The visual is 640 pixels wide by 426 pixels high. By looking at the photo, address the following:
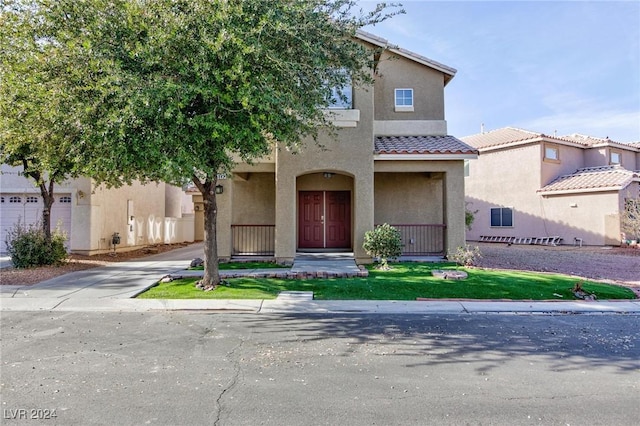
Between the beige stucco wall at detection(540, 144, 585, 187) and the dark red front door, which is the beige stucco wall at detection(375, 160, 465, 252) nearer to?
the dark red front door

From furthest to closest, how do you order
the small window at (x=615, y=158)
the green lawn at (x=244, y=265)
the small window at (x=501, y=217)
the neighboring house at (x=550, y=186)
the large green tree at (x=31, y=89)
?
the small window at (x=501, y=217), the small window at (x=615, y=158), the neighboring house at (x=550, y=186), the green lawn at (x=244, y=265), the large green tree at (x=31, y=89)

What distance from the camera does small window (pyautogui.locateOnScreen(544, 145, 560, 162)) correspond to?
25500 millimetres

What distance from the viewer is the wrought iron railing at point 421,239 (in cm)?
1545

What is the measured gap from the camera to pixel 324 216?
645 inches

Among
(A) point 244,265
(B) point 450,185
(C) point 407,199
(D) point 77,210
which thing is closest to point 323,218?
(C) point 407,199

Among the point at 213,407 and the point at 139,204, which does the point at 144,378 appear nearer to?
the point at 213,407

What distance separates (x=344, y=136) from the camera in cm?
1374

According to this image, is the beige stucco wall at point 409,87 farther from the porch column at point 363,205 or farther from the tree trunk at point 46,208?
the tree trunk at point 46,208

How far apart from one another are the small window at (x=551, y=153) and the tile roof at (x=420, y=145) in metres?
13.1

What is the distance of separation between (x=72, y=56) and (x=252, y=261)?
27.4 ft

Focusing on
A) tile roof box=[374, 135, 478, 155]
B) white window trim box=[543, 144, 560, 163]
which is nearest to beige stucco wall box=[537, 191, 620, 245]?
white window trim box=[543, 144, 560, 163]

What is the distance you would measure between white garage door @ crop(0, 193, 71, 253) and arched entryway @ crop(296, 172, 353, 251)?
1021 cm

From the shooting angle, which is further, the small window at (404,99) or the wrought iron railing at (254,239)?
the small window at (404,99)

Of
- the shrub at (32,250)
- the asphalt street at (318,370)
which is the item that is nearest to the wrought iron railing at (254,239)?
the shrub at (32,250)
